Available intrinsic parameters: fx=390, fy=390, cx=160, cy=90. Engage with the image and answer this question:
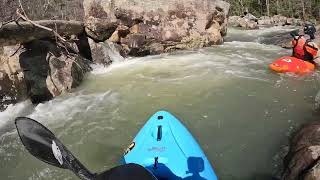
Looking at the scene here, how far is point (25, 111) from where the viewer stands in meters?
6.21

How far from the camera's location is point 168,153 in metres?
3.57

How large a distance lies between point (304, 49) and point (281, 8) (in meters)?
15.7

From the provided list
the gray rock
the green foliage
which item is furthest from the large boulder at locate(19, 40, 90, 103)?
the green foliage

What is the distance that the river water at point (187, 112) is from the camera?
172 inches

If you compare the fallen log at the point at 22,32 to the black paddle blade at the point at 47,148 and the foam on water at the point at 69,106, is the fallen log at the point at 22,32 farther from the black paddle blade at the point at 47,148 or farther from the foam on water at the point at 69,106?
the black paddle blade at the point at 47,148

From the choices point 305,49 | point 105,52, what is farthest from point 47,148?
point 105,52

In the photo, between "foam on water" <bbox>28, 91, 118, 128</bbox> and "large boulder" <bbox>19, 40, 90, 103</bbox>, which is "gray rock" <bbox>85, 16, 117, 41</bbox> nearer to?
"large boulder" <bbox>19, 40, 90, 103</bbox>

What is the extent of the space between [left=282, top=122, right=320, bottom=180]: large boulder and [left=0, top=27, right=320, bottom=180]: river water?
0.74ft

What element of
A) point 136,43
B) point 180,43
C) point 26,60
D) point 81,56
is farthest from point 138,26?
point 26,60

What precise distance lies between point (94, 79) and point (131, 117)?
2353 mm

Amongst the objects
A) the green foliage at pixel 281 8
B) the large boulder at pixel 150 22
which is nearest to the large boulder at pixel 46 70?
the large boulder at pixel 150 22

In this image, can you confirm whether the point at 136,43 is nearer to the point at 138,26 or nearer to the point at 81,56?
the point at 138,26

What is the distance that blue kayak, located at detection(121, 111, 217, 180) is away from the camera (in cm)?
334

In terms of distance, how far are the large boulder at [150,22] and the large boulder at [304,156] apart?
576cm
